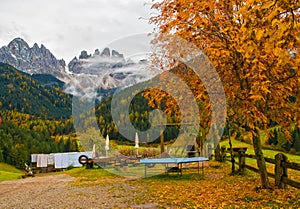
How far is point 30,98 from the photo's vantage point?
414 ft

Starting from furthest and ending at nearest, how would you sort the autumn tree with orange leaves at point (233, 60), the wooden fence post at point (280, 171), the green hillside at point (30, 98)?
the green hillside at point (30, 98) → the wooden fence post at point (280, 171) → the autumn tree with orange leaves at point (233, 60)

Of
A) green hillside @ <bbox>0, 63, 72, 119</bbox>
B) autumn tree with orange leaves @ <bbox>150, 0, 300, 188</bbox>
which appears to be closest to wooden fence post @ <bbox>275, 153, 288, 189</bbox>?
autumn tree with orange leaves @ <bbox>150, 0, 300, 188</bbox>

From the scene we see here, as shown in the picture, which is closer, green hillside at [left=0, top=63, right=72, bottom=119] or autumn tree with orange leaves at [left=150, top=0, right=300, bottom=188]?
autumn tree with orange leaves at [left=150, top=0, right=300, bottom=188]

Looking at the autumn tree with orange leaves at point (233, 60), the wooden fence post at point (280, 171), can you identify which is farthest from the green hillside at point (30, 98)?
the wooden fence post at point (280, 171)

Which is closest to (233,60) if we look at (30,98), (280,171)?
(280,171)

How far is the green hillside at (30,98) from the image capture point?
117m

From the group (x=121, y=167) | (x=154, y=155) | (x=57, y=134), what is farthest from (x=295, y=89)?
(x=57, y=134)

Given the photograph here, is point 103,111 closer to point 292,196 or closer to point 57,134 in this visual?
point 292,196

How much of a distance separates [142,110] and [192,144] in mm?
5966

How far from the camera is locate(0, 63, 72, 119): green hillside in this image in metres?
117

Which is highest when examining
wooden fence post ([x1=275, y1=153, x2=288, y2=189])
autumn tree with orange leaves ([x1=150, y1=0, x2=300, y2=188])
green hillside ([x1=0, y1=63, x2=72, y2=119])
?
green hillside ([x1=0, y1=63, x2=72, y2=119])

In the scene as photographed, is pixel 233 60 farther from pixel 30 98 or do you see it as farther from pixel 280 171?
pixel 30 98

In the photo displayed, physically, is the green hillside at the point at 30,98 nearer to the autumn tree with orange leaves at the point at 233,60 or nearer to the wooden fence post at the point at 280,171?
the autumn tree with orange leaves at the point at 233,60

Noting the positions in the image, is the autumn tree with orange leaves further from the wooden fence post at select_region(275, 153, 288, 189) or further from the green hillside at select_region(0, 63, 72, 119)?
the green hillside at select_region(0, 63, 72, 119)
